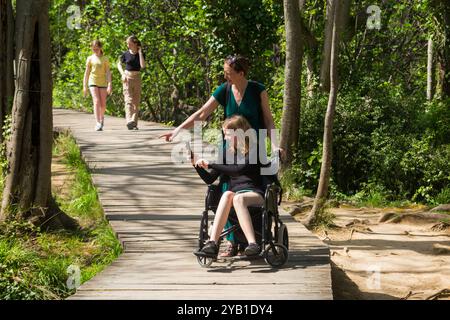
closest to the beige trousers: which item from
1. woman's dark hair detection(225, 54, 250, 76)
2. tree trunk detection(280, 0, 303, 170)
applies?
tree trunk detection(280, 0, 303, 170)

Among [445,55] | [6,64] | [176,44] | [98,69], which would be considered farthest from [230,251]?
[176,44]

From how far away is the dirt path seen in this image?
9.64 metres

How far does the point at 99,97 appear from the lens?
53.6 ft

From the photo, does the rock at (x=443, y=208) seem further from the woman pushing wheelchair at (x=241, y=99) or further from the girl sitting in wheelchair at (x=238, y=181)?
the girl sitting in wheelchair at (x=238, y=181)

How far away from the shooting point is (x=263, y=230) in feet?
23.9

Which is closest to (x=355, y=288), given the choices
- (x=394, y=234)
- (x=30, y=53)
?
(x=394, y=234)

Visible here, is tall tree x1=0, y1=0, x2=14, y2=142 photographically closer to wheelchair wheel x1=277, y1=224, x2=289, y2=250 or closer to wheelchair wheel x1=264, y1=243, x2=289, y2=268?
wheelchair wheel x1=277, y1=224, x2=289, y2=250

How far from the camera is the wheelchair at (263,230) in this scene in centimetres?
730

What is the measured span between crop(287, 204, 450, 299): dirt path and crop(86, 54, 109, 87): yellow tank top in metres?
5.05

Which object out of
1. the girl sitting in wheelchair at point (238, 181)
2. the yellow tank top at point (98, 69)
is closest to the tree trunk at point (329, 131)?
the girl sitting in wheelchair at point (238, 181)

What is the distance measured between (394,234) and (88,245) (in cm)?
448

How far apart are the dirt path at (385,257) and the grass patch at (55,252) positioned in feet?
8.72

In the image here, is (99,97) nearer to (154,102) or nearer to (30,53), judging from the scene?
(30,53)

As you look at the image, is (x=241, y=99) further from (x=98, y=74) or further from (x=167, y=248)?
(x=98, y=74)
